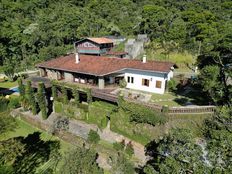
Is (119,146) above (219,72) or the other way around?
the other way around

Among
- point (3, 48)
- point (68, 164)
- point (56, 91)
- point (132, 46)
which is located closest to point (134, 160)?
point (68, 164)

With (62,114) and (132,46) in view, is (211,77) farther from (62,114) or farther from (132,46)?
(132,46)

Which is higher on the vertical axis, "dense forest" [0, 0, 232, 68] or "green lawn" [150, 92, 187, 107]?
"dense forest" [0, 0, 232, 68]

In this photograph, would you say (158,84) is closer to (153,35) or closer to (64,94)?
(64,94)

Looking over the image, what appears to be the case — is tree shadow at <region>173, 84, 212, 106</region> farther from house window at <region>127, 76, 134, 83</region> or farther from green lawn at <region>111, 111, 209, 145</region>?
house window at <region>127, 76, 134, 83</region>

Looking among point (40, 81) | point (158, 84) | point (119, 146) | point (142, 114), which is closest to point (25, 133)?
point (40, 81)

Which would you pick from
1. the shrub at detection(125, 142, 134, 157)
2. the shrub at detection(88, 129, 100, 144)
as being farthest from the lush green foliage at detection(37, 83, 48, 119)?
the shrub at detection(125, 142, 134, 157)

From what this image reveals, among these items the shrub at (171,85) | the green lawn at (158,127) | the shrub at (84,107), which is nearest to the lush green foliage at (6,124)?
the shrub at (84,107)
